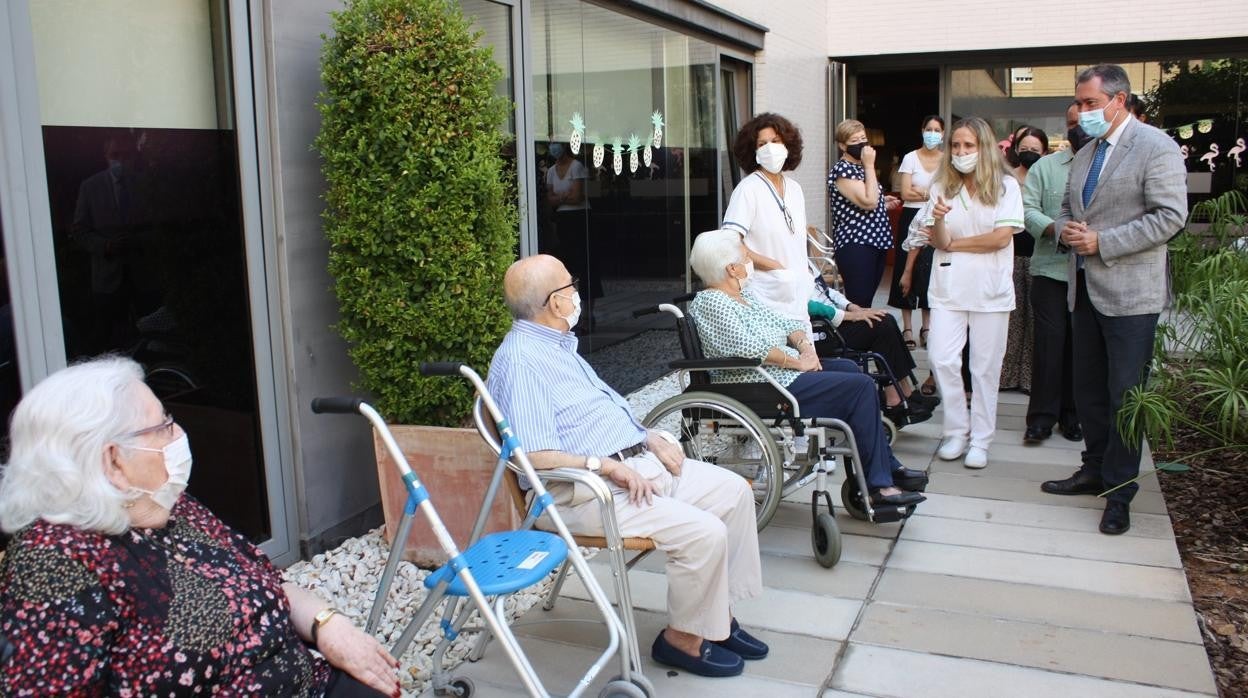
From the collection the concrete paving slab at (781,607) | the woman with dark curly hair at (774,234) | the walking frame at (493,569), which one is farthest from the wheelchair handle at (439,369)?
the woman with dark curly hair at (774,234)

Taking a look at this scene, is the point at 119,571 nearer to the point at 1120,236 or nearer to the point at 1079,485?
the point at 1120,236

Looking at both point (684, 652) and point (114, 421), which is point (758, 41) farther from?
point (114, 421)

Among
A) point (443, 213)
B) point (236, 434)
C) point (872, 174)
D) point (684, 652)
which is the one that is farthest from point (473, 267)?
point (872, 174)

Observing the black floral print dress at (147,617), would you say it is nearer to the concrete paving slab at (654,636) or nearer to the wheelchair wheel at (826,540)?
the concrete paving slab at (654,636)

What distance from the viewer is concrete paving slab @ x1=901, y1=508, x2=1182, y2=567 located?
4.16m

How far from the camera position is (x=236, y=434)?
12.7 feet

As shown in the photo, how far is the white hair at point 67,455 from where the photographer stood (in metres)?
1.89

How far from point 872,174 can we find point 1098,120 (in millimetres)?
3016

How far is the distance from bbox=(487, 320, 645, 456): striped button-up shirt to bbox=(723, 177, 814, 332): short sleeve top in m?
1.96

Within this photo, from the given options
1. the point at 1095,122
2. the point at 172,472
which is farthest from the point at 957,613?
the point at 172,472

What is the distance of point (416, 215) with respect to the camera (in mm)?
3824

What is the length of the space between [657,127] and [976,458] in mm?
3394

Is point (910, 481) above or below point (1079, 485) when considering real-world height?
above

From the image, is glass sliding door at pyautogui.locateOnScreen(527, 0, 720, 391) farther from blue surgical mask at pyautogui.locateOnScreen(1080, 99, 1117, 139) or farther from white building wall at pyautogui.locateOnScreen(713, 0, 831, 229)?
blue surgical mask at pyautogui.locateOnScreen(1080, 99, 1117, 139)
